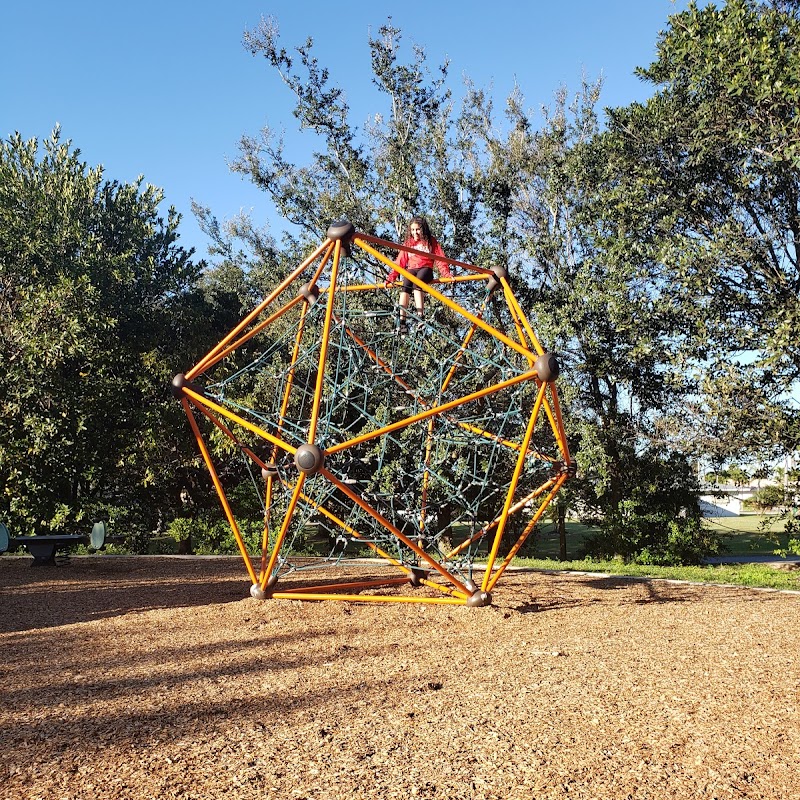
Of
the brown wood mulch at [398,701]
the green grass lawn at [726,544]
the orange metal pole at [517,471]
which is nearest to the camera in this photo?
the brown wood mulch at [398,701]

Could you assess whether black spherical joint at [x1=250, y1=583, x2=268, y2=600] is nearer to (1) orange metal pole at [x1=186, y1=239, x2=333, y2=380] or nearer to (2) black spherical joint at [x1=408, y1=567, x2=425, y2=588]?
(2) black spherical joint at [x1=408, y1=567, x2=425, y2=588]

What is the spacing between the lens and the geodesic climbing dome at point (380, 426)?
7289mm


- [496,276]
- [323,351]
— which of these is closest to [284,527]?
[323,351]

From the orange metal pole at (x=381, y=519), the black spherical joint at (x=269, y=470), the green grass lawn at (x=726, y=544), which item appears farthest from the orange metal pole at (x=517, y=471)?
the green grass lawn at (x=726, y=544)

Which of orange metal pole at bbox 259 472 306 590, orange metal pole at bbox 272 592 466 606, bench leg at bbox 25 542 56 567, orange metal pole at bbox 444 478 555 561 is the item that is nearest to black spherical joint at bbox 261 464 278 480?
orange metal pole at bbox 259 472 306 590

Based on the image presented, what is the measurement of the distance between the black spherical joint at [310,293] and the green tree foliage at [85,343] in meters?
8.26

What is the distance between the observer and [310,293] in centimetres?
844

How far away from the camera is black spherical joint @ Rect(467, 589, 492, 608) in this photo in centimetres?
696

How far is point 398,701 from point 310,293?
5.36 metres

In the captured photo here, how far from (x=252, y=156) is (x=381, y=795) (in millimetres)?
17654

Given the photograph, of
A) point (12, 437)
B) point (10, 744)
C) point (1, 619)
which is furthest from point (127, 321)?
point (10, 744)

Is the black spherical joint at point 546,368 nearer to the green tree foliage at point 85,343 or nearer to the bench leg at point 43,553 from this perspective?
the bench leg at point 43,553

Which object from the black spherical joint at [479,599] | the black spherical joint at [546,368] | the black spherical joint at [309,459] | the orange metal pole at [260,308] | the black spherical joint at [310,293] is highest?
the black spherical joint at [310,293]

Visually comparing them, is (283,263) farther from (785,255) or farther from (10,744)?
(10,744)
